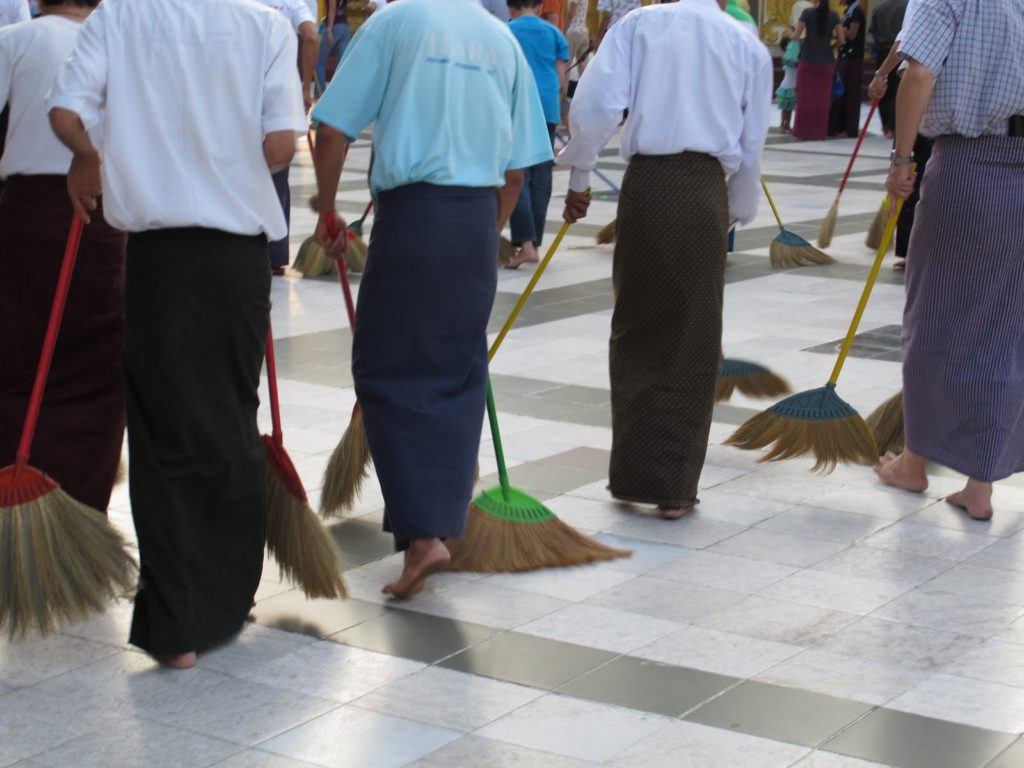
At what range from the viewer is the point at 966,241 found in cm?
516

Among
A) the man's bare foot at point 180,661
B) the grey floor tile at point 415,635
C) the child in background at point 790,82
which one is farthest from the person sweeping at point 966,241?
the child in background at point 790,82

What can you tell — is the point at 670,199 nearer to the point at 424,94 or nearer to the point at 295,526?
the point at 424,94

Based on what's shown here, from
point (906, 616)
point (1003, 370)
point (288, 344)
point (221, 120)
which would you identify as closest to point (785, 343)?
Answer: point (288, 344)

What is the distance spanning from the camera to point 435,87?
417cm

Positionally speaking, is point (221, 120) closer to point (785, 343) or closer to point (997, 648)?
point (997, 648)

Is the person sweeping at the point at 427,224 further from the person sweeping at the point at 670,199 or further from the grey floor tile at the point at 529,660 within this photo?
the person sweeping at the point at 670,199

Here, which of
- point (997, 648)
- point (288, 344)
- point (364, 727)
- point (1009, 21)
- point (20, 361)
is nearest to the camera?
point (364, 727)

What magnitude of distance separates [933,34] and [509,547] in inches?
74.2

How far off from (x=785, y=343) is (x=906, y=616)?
3705 mm

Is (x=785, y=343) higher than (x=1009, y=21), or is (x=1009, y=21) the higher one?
(x=1009, y=21)

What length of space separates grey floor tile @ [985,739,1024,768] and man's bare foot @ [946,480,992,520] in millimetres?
1751

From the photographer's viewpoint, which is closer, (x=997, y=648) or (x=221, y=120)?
(x=221, y=120)

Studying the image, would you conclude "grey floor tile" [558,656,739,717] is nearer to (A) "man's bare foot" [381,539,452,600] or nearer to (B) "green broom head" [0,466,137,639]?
(A) "man's bare foot" [381,539,452,600]

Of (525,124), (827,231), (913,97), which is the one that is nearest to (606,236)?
(827,231)
